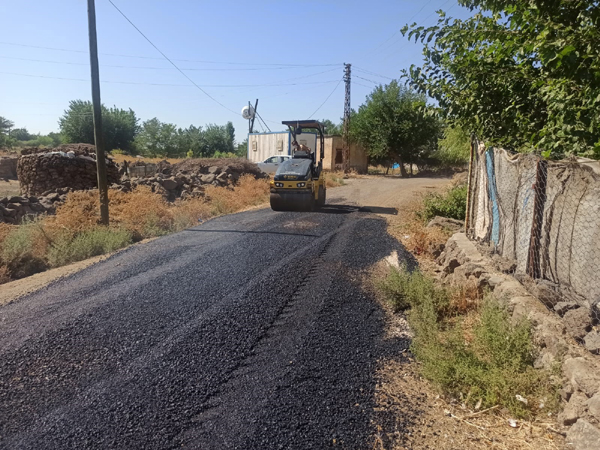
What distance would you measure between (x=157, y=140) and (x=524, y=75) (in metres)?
51.6

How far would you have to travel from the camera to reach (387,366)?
4566 millimetres

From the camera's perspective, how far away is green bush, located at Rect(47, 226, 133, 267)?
376 inches

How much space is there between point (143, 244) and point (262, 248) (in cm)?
316

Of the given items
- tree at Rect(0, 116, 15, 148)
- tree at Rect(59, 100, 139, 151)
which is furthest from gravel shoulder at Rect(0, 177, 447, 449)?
tree at Rect(0, 116, 15, 148)

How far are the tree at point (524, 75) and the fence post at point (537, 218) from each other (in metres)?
0.30

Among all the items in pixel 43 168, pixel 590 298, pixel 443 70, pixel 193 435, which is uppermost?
pixel 443 70

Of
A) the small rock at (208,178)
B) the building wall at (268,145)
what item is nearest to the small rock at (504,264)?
the small rock at (208,178)

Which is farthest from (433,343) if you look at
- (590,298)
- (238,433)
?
(238,433)

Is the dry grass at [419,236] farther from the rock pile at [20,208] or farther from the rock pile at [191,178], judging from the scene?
the rock pile at [20,208]

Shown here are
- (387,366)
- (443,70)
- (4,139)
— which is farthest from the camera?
(4,139)

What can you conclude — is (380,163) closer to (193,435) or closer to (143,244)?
(143,244)

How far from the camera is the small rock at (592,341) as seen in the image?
364 cm

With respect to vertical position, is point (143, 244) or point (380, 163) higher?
point (380, 163)

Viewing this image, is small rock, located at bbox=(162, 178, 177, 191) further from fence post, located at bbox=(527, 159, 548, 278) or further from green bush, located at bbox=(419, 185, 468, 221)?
fence post, located at bbox=(527, 159, 548, 278)
